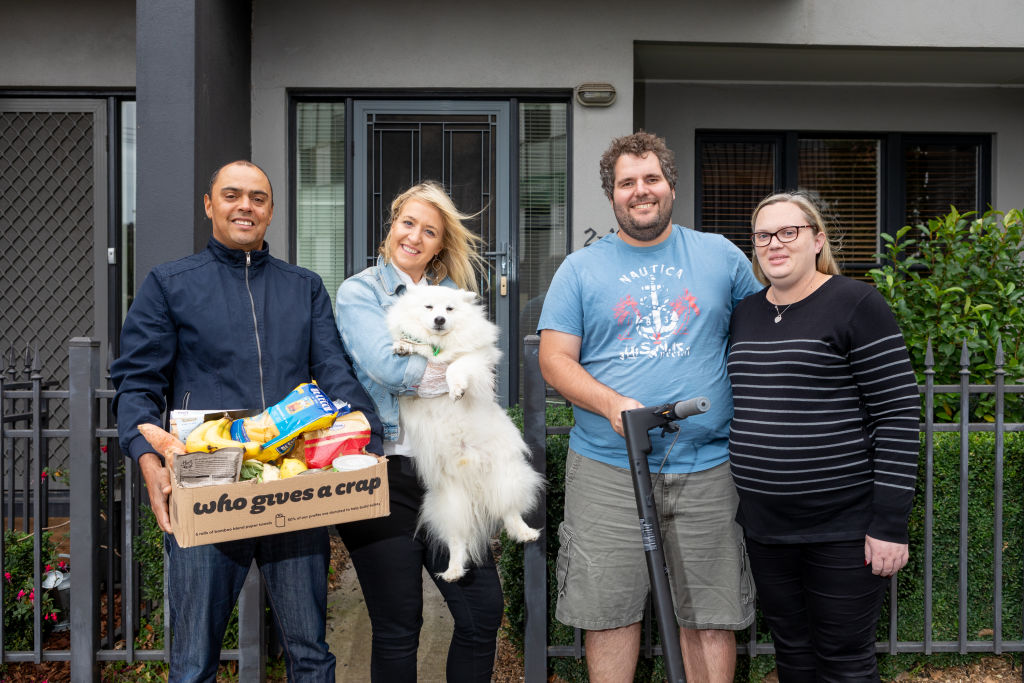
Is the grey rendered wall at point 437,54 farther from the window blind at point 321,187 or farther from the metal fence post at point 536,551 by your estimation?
the metal fence post at point 536,551

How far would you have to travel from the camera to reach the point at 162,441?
206 cm

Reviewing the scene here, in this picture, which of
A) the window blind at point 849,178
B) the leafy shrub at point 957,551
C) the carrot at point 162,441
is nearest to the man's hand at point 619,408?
the carrot at point 162,441

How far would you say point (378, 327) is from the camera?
2426 millimetres

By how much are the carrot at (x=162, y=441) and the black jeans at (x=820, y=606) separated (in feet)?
6.11

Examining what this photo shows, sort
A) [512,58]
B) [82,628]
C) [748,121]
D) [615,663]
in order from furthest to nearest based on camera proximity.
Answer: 1. [748,121]
2. [512,58]
3. [82,628]
4. [615,663]

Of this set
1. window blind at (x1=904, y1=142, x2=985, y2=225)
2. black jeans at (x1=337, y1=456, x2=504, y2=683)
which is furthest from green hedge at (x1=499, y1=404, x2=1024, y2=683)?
window blind at (x1=904, y1=142, x2=985, y2=225)

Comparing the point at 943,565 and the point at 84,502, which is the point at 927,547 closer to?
the point at 943,565

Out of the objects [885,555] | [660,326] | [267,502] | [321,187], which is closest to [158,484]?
[267,502]

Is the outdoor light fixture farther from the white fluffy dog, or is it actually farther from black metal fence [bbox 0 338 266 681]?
black metal fence [bbox 0 338 266 681]

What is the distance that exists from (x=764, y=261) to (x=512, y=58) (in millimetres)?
4104

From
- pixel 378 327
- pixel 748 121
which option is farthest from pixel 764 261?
pixel 748 121

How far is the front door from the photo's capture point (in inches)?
235

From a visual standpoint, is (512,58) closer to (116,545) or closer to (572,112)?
(572,112)

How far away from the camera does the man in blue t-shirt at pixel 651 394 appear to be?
2.51m
